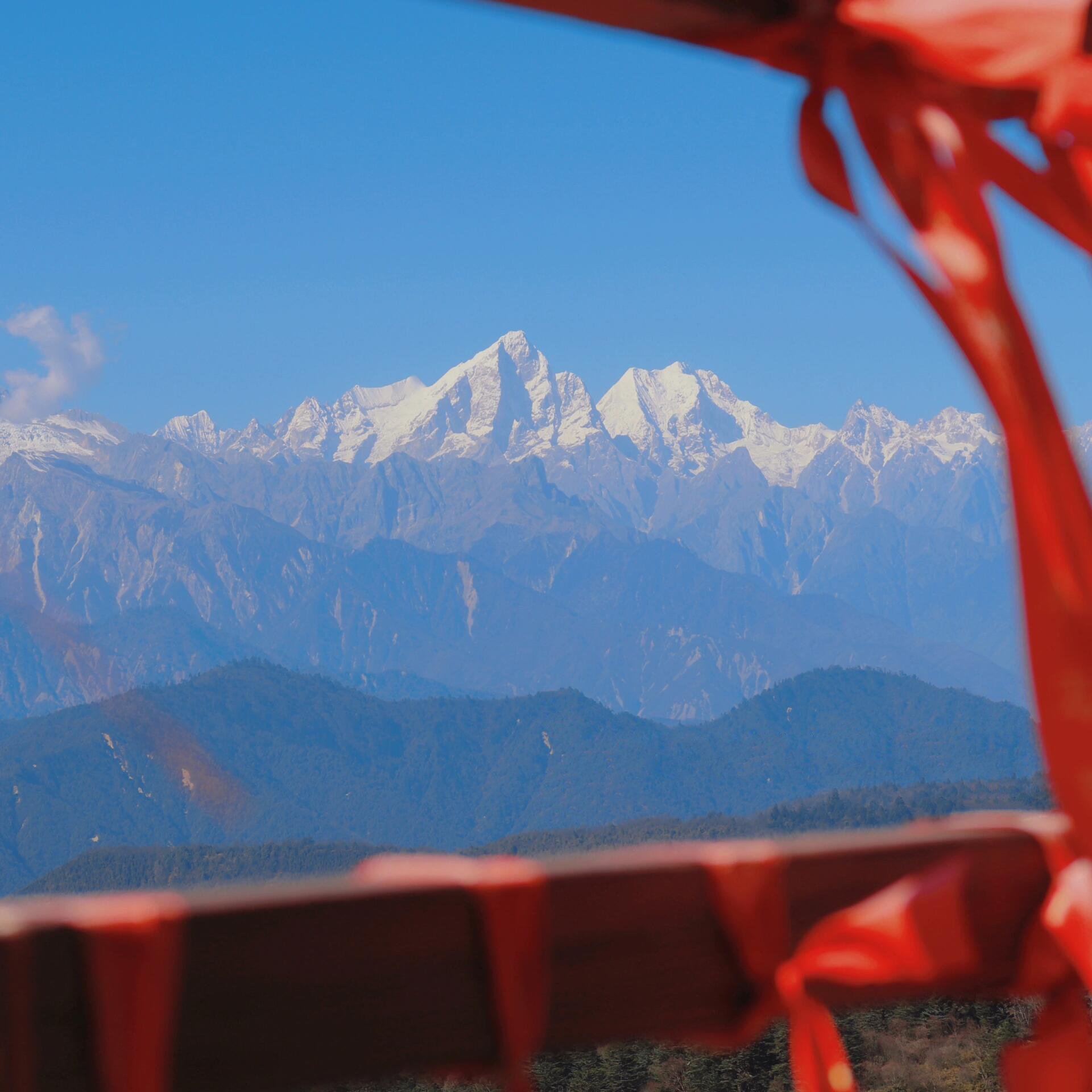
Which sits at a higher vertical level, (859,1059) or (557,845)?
(859,1059)

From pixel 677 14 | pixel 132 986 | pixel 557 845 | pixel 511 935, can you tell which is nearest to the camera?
pixel 132 986

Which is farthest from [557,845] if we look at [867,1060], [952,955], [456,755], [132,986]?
[132,986]

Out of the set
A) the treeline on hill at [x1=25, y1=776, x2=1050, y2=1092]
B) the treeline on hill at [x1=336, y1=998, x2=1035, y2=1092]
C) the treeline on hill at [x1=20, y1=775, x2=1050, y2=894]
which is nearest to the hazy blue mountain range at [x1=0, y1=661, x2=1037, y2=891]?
the treeline on hill at [x1=20, y1=775, x2=1050, y2=894]

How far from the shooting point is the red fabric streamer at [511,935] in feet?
2.86

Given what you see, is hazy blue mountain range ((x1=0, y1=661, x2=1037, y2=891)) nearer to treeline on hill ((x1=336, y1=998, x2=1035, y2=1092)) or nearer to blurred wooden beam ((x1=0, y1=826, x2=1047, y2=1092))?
treeline on hill ((x1=336, y1=998, x2=1035, y2=1092))

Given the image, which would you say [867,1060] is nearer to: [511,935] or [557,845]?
[511,935]

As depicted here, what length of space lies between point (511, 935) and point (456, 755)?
141 metres

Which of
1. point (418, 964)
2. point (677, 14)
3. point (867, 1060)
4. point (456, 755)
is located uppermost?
point (677, 14)

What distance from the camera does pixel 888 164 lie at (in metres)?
1.13

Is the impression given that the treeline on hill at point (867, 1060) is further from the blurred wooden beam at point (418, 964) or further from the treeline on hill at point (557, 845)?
the treeline on hill at point (557, 845)

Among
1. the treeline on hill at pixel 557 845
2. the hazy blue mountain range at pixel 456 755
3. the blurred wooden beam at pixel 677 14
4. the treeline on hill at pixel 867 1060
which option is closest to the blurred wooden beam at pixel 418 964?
the blurred wooden beam at pixel 677 14

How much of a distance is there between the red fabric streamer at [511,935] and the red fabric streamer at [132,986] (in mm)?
151

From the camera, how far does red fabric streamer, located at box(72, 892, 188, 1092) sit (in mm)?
→ 757

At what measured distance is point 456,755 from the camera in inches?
5477
